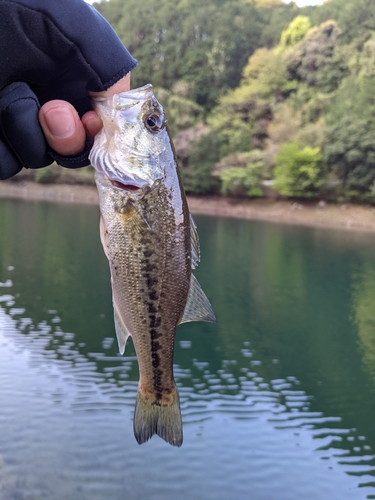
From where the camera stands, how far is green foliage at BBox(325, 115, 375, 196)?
41938 millimetres

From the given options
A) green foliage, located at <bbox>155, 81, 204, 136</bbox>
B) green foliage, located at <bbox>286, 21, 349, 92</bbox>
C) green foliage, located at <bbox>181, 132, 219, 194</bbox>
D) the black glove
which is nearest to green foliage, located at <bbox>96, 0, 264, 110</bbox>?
green foliage, located at <bbox>155, 81, 204, 136</bbox>

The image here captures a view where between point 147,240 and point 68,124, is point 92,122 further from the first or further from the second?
point 147,240

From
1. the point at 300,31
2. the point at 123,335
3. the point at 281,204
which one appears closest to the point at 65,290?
the point at 123,335

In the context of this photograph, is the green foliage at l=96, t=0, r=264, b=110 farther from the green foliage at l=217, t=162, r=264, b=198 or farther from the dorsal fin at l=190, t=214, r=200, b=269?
the dorsal fin at l=190, t=214, r=200, b=269

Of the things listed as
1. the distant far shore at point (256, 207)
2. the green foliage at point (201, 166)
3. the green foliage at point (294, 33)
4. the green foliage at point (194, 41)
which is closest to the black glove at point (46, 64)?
the distant far shore at point (256, 207)

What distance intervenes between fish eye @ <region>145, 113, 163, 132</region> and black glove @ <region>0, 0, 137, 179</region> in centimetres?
22

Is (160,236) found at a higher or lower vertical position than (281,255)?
higher

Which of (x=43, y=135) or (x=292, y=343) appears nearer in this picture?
(x=43, y=135)

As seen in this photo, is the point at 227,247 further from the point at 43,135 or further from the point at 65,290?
the point at 43,135

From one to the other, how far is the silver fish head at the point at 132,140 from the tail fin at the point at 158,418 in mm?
1006

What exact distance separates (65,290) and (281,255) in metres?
12.8

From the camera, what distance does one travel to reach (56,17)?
213 centimetres

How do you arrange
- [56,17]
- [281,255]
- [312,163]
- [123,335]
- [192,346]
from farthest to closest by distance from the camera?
1. [312,163]
2. [281,255]
3. [192,346]
4. [123,335]
5. [56,17]

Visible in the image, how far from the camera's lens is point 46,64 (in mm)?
2326
